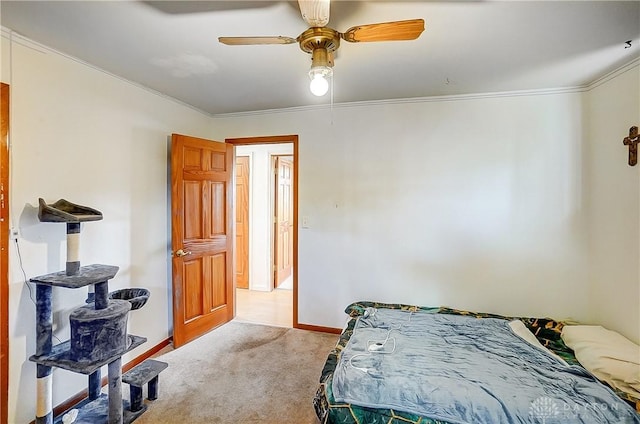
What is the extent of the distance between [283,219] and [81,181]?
3.36 metres

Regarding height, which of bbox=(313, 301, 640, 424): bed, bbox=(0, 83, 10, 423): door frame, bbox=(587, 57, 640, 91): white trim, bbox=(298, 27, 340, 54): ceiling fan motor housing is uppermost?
bbox=(587, 57, 640, 91): white trim

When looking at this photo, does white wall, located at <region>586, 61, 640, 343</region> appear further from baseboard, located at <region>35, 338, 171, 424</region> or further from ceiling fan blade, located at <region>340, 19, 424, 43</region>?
baseboard, located at <region>35, 338, 171, 424</region>

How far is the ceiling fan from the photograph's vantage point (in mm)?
1318

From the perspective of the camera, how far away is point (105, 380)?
2424 millimetres

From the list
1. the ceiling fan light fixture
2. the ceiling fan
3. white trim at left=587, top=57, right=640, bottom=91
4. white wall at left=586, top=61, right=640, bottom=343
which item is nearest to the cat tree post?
the ceiling fan

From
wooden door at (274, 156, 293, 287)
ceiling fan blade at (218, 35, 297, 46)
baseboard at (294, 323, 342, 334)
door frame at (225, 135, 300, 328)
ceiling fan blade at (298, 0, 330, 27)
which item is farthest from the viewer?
wooden door at (274, 156, 293, 287)

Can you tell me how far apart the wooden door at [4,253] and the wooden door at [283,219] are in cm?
347

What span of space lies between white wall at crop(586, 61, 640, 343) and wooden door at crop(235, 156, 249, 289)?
426 centimetres

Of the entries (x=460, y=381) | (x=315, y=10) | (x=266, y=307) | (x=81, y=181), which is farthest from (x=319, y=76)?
(x=266, y=307)

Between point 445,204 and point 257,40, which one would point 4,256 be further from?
point 445,204

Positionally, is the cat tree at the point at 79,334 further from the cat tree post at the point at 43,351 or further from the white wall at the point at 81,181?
the white wall at the point at 81,181

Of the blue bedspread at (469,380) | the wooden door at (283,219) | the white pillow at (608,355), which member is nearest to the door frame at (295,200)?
the blue bedspread at (469,380)

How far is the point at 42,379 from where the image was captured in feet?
6.02

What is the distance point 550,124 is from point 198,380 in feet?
12.2
